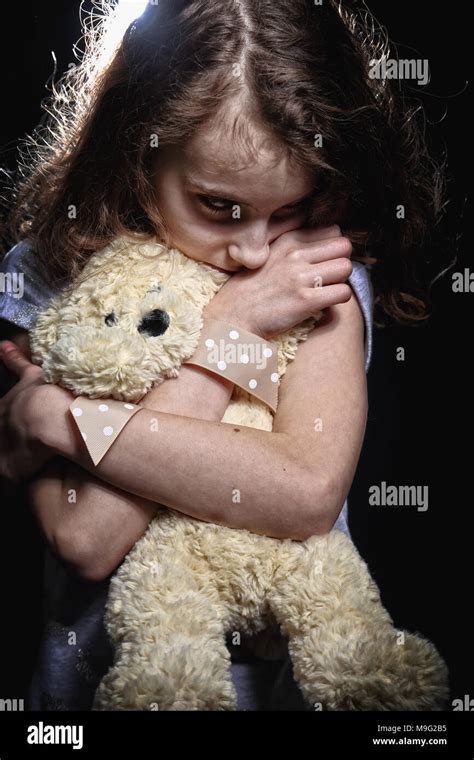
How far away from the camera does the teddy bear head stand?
1.10 meters

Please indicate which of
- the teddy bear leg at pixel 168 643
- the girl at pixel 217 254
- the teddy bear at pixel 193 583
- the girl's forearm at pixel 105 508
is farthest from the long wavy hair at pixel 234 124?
the teddy bear leg at pixel 168 643

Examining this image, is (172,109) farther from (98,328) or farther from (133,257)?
(98,328)

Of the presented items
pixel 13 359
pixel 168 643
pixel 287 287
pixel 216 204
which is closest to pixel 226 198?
pixel 216 204

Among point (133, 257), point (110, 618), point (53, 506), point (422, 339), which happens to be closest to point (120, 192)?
point (133, 257)

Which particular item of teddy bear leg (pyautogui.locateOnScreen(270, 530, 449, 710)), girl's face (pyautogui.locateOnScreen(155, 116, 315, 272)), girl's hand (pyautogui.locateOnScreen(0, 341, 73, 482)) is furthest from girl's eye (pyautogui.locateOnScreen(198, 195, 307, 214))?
teddy bear leg (pyautogui.locateOnScreen(270, 530, 449, 710))

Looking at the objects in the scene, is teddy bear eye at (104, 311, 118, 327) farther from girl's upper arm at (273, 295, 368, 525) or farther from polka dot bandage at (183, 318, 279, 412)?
girl's upper arm at (273, 295, 368, 525)

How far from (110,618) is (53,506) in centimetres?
20

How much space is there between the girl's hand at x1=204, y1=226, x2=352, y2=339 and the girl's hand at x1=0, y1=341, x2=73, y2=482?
0.26 m

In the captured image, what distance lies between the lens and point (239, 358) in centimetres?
120

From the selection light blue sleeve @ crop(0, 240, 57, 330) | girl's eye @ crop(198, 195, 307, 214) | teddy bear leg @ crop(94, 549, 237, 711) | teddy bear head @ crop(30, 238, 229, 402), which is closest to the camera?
teddy bear leg @ crop(94, 549, 237, 711)

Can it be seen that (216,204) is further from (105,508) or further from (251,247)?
(105,508)

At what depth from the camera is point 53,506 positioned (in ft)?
3.97

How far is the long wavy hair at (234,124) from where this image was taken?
120cm

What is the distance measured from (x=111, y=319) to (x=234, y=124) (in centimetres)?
31
